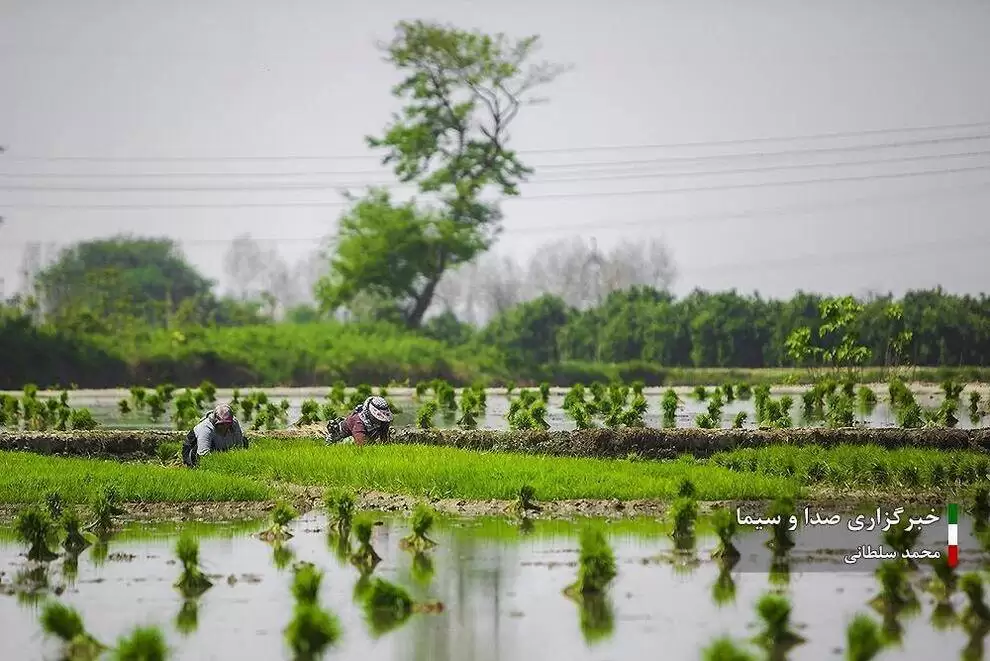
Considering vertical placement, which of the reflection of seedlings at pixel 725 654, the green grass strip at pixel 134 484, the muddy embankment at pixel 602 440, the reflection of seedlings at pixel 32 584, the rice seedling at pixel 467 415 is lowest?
the reflection of seedlings at pixel 32 584

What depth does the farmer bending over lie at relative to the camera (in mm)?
19734

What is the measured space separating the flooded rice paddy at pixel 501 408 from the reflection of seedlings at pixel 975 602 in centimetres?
1268

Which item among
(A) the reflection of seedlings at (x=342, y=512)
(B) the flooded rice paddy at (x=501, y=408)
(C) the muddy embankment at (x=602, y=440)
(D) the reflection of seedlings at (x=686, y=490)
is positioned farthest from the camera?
(B) the flooded rice paddy at (x=501, y=408)

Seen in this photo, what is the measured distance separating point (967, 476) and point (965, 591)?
275 inches

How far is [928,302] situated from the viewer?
47094 mm

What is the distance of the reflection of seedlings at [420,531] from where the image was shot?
12.4m

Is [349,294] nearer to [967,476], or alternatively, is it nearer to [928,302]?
[928,302]

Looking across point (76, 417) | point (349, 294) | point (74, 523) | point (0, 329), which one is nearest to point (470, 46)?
point (349, 294)

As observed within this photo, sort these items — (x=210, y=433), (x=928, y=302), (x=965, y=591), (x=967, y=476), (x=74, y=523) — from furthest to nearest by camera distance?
(x=928, y=302), (x=210, y=433), (x=967, y=476), (x=74, y=523), (x=965, y=591)

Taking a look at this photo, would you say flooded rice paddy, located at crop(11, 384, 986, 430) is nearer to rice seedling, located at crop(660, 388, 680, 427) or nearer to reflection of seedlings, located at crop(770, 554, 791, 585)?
Result: rice seedling, located at crop(660, 388, 680, 427)

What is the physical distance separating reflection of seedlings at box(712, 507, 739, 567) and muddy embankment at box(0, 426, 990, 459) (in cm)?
736

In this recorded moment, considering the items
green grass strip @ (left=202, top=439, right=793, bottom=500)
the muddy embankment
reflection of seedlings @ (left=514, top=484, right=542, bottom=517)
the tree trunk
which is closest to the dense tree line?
the tree trunk

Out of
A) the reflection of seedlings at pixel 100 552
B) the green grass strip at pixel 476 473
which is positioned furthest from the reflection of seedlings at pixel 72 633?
the green grass strip at pixel 476 473

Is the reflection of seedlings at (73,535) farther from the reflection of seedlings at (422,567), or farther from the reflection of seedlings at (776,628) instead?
the reflection of seedlings at (776,628)
